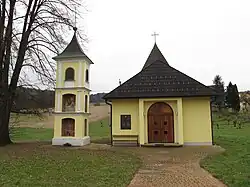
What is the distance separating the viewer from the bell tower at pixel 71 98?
64.0 ft

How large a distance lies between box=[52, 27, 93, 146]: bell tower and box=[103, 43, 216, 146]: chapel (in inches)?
78.2

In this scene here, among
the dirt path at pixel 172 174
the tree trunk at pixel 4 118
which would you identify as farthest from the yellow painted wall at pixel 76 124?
the dirt path at pixel 172 174

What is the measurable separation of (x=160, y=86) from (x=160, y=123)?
2406 mm

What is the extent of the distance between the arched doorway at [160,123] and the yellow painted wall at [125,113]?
92cm

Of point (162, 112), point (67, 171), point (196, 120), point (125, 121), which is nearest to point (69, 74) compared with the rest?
point (125, 121)

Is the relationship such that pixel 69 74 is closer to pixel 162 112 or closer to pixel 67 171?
pixel 162 112

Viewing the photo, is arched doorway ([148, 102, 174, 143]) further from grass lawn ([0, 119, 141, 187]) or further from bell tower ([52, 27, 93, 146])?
grass lawn ([0, 119, 141, 187])

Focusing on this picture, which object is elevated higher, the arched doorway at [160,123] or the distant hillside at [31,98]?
the distant hillside at [31,98]

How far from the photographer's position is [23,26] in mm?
20031

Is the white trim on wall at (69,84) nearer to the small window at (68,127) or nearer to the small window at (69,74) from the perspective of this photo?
the small window at (69,74)

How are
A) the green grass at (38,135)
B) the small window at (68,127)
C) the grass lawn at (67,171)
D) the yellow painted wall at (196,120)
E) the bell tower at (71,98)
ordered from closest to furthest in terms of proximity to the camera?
the grass lawn at (67,171) < the yellow painted wall at (196,120) < the bell tower at (71,98) < the small window at (68,127) < the green grass at (38,135)

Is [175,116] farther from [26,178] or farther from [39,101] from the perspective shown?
[26,178]

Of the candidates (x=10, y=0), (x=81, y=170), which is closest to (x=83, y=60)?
(x=10, y=0)

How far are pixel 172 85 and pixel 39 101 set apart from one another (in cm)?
973
